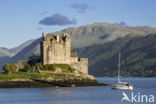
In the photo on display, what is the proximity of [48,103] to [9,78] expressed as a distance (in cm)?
4329

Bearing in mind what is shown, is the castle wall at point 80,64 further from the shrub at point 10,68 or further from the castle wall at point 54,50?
the shrub at point 10,68

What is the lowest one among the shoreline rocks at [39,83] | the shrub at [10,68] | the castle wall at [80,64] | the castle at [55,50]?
the shoreline rocks at [39,83]

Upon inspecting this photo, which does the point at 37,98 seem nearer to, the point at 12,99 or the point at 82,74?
the point at 12,99

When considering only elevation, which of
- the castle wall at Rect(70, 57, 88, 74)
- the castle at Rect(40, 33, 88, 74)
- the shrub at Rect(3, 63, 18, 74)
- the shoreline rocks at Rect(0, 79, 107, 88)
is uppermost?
the castle at Rect(40, 33, 88, 74)

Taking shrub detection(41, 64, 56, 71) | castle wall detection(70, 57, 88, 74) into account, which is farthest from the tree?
castle wall detection(70, 57, 88, 74)

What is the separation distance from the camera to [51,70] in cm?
12269

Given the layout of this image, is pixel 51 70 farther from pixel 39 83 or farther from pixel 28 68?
pixel 39 83

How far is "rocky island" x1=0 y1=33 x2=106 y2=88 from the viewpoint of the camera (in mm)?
113312

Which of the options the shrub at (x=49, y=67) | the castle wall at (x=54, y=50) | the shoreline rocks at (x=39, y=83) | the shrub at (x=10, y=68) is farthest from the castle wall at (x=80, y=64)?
the shrub at (x=10, y=68)

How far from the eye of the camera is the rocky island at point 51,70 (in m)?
113

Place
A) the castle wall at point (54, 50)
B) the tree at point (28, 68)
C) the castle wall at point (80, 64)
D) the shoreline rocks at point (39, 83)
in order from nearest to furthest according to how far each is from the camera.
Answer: the shoreline rocks at point (39, 83) < the tree at point (28, 68) < the castle wall at point (54, 50) < the castle wall at point (80, 64)

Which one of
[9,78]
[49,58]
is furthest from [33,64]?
[9,78]

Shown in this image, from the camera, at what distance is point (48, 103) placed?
7344 cm

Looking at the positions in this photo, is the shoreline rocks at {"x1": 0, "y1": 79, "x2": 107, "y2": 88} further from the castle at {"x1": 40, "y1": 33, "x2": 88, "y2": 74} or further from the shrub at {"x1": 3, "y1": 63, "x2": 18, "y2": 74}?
the castle at {"x1": 40, "y1": 33, "x2": 88, "y2": 74}
